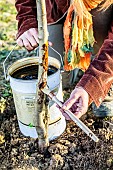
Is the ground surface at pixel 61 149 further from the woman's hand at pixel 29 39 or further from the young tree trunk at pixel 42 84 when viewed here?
the woman's hand at pixel 29 39

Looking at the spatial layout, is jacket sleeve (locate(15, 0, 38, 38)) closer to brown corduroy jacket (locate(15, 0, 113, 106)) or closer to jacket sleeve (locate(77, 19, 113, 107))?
brown corduroy jacket (locate(15, 0, 113, 106))

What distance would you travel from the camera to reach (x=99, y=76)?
169 cm

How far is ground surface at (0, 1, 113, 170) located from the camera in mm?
1898

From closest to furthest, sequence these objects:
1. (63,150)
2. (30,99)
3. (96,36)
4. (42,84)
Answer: (42,84) → (30,99) → (63,150) → (96,36)

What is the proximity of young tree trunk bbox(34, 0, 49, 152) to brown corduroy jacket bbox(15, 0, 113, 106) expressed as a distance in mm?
163

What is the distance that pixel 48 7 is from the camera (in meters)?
2.08

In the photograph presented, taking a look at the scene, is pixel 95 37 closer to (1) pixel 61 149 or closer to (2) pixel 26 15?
(2) pixel 26 15

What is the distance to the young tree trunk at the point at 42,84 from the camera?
1.50 metres

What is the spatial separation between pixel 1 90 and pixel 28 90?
25.8 inches

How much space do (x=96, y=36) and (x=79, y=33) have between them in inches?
9.6

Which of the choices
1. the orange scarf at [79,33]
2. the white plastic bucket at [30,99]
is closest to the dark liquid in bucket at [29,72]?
the white plastic bucket at [30,99]

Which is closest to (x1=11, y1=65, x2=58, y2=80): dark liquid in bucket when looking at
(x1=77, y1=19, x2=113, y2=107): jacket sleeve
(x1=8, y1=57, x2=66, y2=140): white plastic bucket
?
(x1=8, y1=57, x2=66, y2=140): white plastic bucket

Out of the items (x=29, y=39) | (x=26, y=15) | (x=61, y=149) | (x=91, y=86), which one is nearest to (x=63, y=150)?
(x=61, y=149)

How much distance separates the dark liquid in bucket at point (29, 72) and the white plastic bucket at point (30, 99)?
0.01 meters
